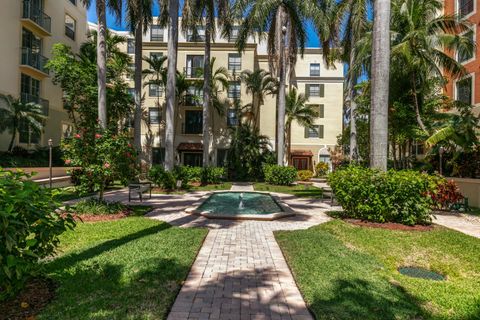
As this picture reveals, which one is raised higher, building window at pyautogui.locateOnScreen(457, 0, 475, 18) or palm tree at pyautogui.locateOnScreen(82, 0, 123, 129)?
building window at pyautogui.locateOnScreen(457, 0, 475, 18)

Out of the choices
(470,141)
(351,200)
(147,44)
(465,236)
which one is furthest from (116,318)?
(147,44)

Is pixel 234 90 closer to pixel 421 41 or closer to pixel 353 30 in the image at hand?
pixel 353 30

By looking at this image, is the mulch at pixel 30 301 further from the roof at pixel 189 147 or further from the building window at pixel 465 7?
the roof at pixel 189 147

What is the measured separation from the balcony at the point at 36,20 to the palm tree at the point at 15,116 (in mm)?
6594

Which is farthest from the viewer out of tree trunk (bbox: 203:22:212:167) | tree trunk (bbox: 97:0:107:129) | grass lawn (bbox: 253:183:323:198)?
tree trunk (bbox: 203:22:212:167)

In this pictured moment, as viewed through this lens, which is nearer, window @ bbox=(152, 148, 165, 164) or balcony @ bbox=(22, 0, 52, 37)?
balcony @ bbox=(22, 0, 52, 37)

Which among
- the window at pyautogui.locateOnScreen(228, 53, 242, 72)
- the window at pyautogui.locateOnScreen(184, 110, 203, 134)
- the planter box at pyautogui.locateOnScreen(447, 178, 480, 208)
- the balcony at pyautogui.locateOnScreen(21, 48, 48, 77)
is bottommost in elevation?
the planter box at pyautogui.locateOnScreen(447, 178, 480, 208)

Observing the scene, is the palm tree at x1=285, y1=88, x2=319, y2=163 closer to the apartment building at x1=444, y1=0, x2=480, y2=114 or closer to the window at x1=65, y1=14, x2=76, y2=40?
the apartment building at x1=444, y1=0, x2=480, y2=114

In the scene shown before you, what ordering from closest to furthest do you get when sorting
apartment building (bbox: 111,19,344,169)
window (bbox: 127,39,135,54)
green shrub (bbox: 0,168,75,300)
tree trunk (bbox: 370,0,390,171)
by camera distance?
1. green shrub (bbox: 0,168,75,300)
2. tree trunk (bbox: 370,0,390,171)
3. apartment building (bbox: 111,19,344,169)
4. window (bbox: 127,39,135,54)

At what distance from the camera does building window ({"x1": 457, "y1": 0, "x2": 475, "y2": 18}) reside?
20.6m

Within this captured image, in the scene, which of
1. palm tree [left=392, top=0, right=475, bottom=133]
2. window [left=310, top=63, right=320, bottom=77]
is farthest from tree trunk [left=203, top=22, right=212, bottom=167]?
window [left=310, top=63, right=320, bottom=77]

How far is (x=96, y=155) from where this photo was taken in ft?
35.3

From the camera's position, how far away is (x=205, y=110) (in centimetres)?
2620

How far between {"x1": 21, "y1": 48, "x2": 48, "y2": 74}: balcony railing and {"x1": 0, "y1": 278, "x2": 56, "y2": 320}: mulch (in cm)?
2491
